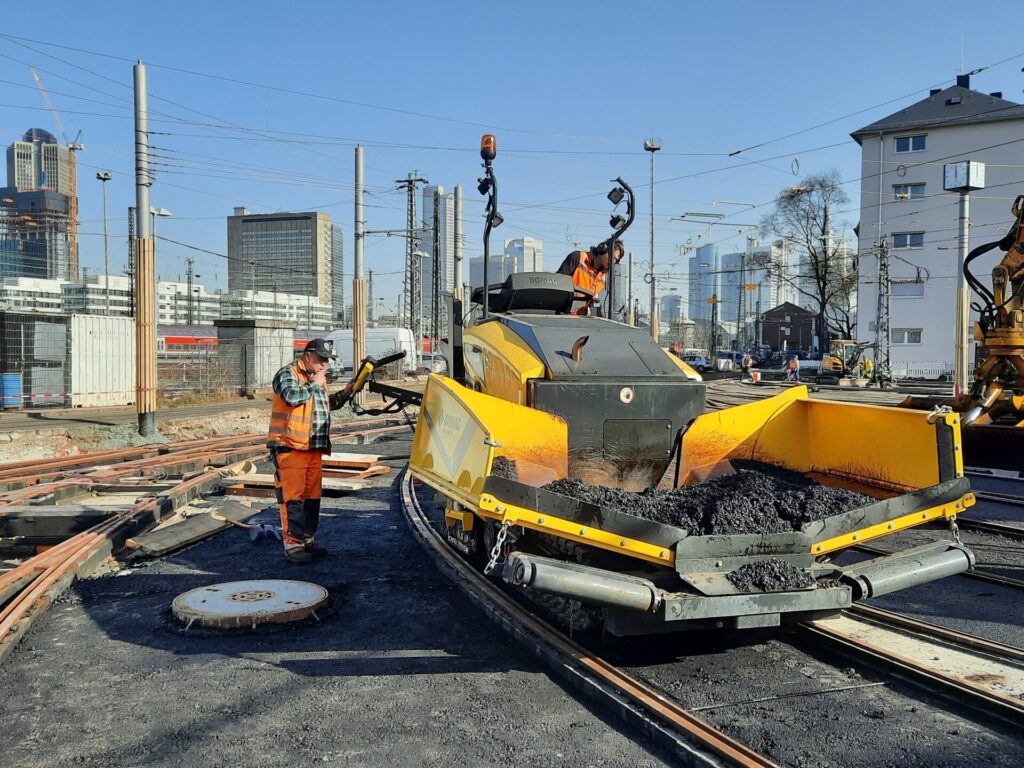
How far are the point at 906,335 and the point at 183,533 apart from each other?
49.9 meters

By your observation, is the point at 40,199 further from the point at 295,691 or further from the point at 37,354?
the point at 295,691

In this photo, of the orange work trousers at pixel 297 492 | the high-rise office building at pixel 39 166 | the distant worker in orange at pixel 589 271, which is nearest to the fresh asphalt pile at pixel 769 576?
the distant worker in orange at pixel 589 271

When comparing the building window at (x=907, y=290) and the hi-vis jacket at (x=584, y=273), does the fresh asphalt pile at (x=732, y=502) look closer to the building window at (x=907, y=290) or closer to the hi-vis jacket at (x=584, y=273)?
the hi-vis jacket at (x=584, y=273)

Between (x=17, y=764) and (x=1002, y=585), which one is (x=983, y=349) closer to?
(x=1002, y=585)

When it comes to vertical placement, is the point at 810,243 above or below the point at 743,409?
above

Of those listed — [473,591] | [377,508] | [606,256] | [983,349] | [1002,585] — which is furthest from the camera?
[983,349]

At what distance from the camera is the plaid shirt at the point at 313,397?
6914 mm

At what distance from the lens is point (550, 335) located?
5.79 metres

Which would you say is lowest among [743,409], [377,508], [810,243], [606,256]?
[377,508]

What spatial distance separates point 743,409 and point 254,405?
19835 millimetres

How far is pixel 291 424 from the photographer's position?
6.92 meters

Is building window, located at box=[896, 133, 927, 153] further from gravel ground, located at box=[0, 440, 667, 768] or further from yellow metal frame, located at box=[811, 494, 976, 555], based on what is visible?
gravel ground, located at box=[0, 440, 667, 768]

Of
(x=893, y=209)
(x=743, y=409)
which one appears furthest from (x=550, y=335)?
(x=893, y=209)

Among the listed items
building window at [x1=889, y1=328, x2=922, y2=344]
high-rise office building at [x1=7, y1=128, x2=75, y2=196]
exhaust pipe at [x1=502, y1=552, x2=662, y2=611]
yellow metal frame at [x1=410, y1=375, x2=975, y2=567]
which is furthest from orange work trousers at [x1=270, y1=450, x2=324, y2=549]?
high-rise office building at [x1=7, y1=128, x2=75, y2=196]
